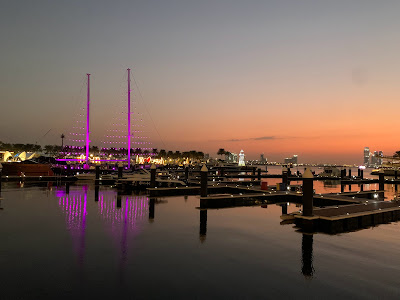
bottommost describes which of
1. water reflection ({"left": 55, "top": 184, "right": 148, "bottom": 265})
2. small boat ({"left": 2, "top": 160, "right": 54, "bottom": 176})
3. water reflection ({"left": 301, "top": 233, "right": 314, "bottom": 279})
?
water reflection ({"left": 55, "top": 184, "right": 148, "bottom": 265})

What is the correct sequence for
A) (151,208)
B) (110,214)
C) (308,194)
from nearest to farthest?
(308,194), (110,214), (151,208)

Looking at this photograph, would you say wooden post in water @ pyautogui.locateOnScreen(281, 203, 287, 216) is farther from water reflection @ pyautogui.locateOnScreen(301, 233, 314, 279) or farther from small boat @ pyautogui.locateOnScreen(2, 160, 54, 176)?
small boat @ pyautogui.locateOnScreen(2, 160, 54, 176)

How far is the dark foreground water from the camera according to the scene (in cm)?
973

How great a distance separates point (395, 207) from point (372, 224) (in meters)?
3.69

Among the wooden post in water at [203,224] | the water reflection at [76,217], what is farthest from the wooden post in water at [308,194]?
the water reflection at [76,217]

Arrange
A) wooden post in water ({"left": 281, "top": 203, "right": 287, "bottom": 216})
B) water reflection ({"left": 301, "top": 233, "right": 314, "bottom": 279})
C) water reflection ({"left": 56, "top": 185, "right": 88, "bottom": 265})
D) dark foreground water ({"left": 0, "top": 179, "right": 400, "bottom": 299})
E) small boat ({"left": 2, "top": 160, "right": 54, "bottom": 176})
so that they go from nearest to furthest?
dark foreground water ({"left": 0, "top": 179, "right": 400, "bottom": 299})
water reflection ({"left": 301, "top": 233, "right": 314, "bottom": 279})
water reflection ({"left": 56, "top": 185, "right": 88, "bottom": 265})
wooden post in water ({"left": 281, "top": 203, "right": 287, "bottom": 216})
small boat ({"left": 2, "top": 160, "right": 54, "bottom": 176})

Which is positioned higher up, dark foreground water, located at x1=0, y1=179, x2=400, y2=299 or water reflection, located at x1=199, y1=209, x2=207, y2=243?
dark foreground water, located at x1=0, y1=179, x2=400, y2=299

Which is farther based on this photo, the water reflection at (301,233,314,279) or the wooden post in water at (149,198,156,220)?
the wooden post in water at (149,198,156,220)

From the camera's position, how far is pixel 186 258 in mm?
12953

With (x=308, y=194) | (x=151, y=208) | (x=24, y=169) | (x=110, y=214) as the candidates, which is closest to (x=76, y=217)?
(x=110, y=214)

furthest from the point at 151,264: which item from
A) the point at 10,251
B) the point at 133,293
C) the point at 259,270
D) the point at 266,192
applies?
the point at 266,192

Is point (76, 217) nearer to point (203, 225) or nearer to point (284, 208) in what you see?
point (203, 225)

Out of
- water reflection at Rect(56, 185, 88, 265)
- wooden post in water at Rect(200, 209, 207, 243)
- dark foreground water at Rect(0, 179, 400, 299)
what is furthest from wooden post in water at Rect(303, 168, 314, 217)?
water reflection at Rect(56, 185, 88, 265)

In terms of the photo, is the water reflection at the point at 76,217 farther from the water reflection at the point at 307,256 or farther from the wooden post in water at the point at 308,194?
the wooden post in water at the point at 308,194
